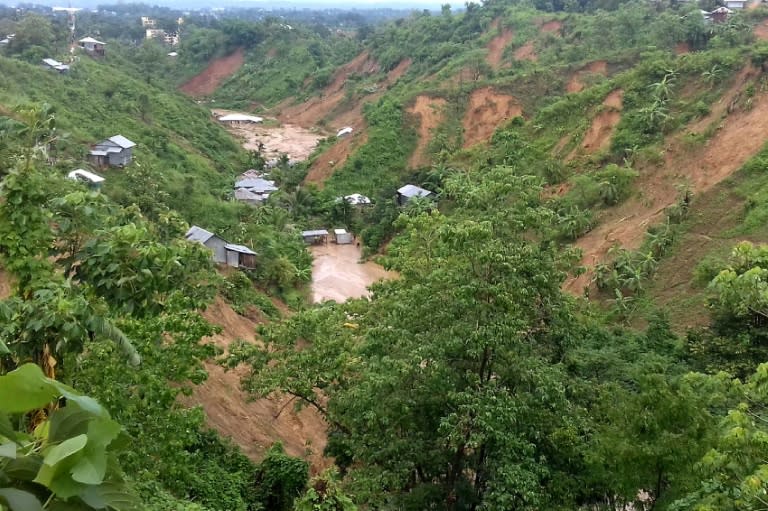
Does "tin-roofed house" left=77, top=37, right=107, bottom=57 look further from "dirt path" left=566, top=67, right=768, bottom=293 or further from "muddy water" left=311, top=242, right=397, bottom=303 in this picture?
"dirt path" left=566, top=67, right=768, bottom=293

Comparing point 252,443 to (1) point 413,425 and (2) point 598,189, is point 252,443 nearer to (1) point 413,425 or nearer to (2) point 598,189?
(1) point 413,425

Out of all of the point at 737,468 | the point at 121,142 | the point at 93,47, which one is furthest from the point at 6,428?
the point at 93,47

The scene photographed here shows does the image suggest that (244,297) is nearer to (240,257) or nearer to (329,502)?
(240,257)

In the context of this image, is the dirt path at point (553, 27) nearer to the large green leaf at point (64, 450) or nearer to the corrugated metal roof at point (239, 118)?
the corrugated metal roof at point (239, 118)

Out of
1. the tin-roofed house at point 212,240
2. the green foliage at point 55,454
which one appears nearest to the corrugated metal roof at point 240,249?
the tin-roofed house at point 212,240

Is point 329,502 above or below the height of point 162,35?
above

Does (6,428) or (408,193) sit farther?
(408,193)

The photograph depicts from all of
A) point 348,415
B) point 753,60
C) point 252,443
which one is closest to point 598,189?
point 753,60
